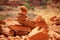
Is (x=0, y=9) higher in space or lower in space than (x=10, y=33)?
higher

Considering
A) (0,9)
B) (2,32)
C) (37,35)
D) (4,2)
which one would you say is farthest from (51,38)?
(4,2)

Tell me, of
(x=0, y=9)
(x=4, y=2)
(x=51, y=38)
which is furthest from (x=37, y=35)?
(x=4, y=2)

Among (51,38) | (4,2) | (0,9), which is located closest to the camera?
(51,38)

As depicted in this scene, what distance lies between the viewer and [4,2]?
15.2m

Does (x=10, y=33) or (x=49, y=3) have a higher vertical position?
(x=49, y=3)

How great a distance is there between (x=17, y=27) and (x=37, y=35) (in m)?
2.48

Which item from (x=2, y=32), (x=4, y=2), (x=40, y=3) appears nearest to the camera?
(x=2, y=32)

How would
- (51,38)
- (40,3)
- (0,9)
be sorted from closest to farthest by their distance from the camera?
(51,38) < (0,9) < (40,3)

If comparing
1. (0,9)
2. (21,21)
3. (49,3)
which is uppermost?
(49,3)

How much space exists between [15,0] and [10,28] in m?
9.44

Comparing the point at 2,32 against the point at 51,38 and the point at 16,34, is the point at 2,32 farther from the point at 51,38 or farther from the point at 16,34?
the point at 51,38

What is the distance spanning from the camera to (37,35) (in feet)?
14.1

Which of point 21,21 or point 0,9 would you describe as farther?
point 0,9

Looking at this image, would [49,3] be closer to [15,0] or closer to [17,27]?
[15,0]
